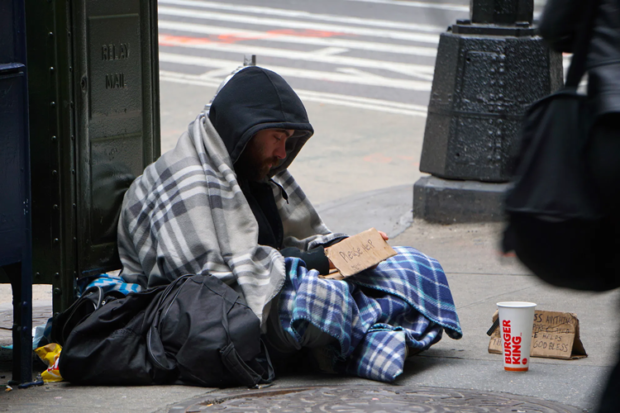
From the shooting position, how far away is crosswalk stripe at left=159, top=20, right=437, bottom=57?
1545 cm

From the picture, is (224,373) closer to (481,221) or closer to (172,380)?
(172,380)

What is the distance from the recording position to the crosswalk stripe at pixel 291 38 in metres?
15.4

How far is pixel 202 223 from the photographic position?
3805mm

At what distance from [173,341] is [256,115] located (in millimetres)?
922

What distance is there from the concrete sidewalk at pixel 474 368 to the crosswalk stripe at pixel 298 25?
10.8 m

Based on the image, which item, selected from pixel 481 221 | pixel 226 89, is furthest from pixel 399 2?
pixel 226 89

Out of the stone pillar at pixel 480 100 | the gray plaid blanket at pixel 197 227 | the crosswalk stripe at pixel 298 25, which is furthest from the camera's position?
the crosswalk stripe at pixel 298 25

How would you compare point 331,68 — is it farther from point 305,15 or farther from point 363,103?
point 305,15

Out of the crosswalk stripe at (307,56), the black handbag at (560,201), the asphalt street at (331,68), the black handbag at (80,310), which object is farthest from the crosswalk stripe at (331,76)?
the black handbag at (560,201)

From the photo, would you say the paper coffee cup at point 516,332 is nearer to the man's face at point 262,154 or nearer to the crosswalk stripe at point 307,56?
the man's face at point 262,154

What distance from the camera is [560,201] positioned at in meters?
1.58

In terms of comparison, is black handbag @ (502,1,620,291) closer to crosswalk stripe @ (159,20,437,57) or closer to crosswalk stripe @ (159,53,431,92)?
crosswalk stripe @ (159,53,431,92)

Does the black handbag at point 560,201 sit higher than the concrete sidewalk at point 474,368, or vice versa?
the black handbag at point 560,201

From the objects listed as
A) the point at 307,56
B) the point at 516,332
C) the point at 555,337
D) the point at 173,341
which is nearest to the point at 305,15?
the point at 307,56
